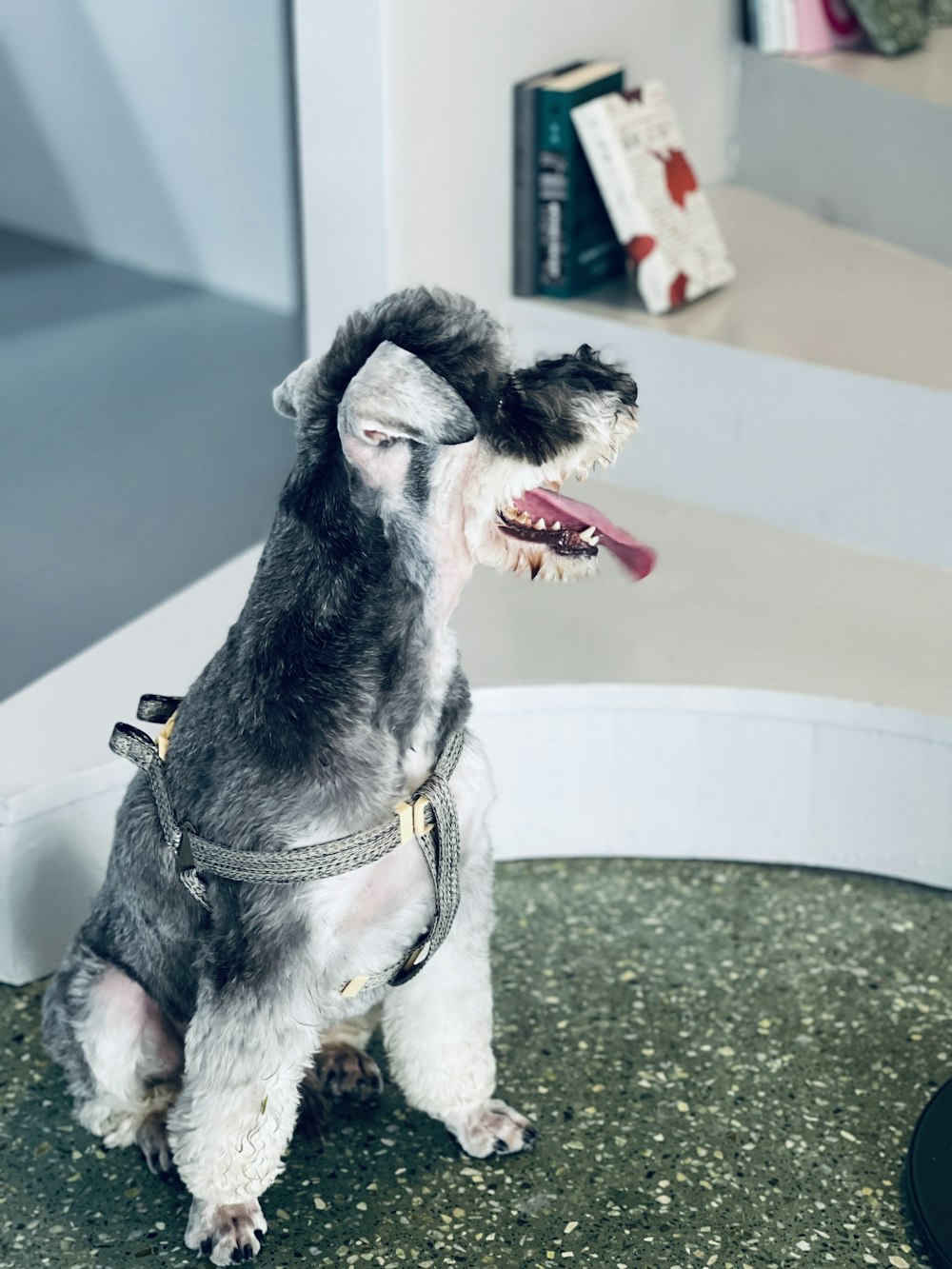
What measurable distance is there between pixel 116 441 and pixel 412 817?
5.43ft

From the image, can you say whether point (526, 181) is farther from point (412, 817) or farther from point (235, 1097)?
point (235, 1097)

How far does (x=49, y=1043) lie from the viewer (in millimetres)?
1722

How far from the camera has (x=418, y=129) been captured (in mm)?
2643

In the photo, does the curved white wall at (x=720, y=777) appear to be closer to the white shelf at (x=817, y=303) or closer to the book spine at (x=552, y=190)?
the white shelf at (x=817, y=303)

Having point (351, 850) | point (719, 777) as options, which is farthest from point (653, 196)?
point (351, 850)

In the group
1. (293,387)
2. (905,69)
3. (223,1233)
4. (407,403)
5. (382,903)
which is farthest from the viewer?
(905,69)

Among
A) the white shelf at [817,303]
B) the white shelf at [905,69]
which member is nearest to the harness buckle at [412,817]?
the white shelf at [817,303]

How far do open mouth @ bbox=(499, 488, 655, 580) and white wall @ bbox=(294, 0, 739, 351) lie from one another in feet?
4.35

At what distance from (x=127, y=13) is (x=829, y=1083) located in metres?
2.47

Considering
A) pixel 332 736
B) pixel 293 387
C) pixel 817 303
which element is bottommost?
pixel 817 303

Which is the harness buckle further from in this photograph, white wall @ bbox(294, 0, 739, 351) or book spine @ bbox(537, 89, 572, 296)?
book spine @ bbox(537, 89, 572, 296)

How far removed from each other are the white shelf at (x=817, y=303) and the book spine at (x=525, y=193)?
0.20 feet

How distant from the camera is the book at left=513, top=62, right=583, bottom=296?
2.82 meters

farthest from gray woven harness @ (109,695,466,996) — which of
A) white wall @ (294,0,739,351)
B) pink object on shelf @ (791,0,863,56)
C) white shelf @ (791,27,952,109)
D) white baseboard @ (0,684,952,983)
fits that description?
pink object on shelf @ (791,0,863,56)
